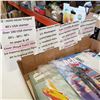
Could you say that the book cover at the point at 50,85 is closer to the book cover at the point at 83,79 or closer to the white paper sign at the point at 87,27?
the book cover at the point at 83,79

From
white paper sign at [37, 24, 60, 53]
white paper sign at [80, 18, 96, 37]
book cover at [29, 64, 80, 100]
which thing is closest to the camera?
book cover at [29, 64, 80, 100]

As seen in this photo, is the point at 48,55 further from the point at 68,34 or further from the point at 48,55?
the point at 68,34

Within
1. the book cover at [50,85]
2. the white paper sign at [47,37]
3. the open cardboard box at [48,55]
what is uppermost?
the white paper sign at [47,37]

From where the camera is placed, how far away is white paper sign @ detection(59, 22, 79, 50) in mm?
723

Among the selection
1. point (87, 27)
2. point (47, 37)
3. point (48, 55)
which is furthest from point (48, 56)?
point (87, 27)

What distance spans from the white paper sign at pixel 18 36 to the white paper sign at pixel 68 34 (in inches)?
5.8

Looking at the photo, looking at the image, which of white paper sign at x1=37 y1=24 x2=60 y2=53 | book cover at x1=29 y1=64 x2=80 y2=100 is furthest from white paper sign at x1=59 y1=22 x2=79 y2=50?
book cover at x1=29 y1=64 x2=80 y2=100

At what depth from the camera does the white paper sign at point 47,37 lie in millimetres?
667

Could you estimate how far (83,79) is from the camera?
63cm

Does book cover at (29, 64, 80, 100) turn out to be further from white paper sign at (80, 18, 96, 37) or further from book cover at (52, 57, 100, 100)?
white paper sign at (80, 18, 96, 37)

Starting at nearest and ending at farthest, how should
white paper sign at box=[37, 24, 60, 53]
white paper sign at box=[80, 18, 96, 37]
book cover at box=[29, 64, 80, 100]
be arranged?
book cover at box=[29, 64, 80, 100] → white paper sign at box=[37, 24, 60, 53] → white paper sign at box=[80, 18, 96, 37]

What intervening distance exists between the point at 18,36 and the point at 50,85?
0.75ft

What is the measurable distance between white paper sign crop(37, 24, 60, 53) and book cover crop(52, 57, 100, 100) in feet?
0.33

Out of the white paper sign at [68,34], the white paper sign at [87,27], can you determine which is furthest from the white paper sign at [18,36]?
the white paper sign at [87,27]
